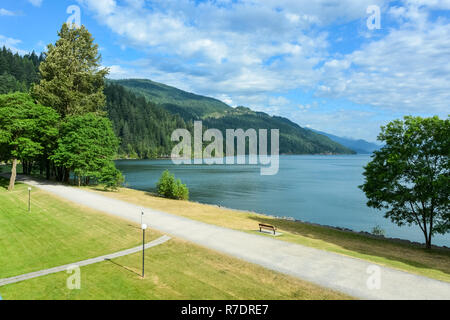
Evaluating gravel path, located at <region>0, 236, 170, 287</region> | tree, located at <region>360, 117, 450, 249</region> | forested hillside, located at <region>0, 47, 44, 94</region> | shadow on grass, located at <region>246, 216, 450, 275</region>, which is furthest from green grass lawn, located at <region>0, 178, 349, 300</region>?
forested hillside, located at <region>0, 47, 44, 94</region>

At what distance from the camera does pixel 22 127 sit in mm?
37906

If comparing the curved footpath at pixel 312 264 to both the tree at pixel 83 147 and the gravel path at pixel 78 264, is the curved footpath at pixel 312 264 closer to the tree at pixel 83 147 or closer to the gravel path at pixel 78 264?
the gravel path at pixel 78 264

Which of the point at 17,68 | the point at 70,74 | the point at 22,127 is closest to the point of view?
the point at 22,127

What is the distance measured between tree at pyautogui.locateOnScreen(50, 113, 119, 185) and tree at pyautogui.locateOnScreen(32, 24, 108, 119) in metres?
3.44

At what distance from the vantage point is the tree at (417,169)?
22406 millimetres

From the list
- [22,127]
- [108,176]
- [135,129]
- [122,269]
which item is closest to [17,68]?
[135,129]

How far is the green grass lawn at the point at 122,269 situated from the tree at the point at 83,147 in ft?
60.3

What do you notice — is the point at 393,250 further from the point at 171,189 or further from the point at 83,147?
the point at 83,147

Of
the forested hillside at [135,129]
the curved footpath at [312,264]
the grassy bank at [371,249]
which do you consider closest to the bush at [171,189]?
the grassy bank at [371,249]

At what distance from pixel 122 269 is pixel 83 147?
104 feet

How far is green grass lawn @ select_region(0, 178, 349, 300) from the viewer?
1200 centimetres
